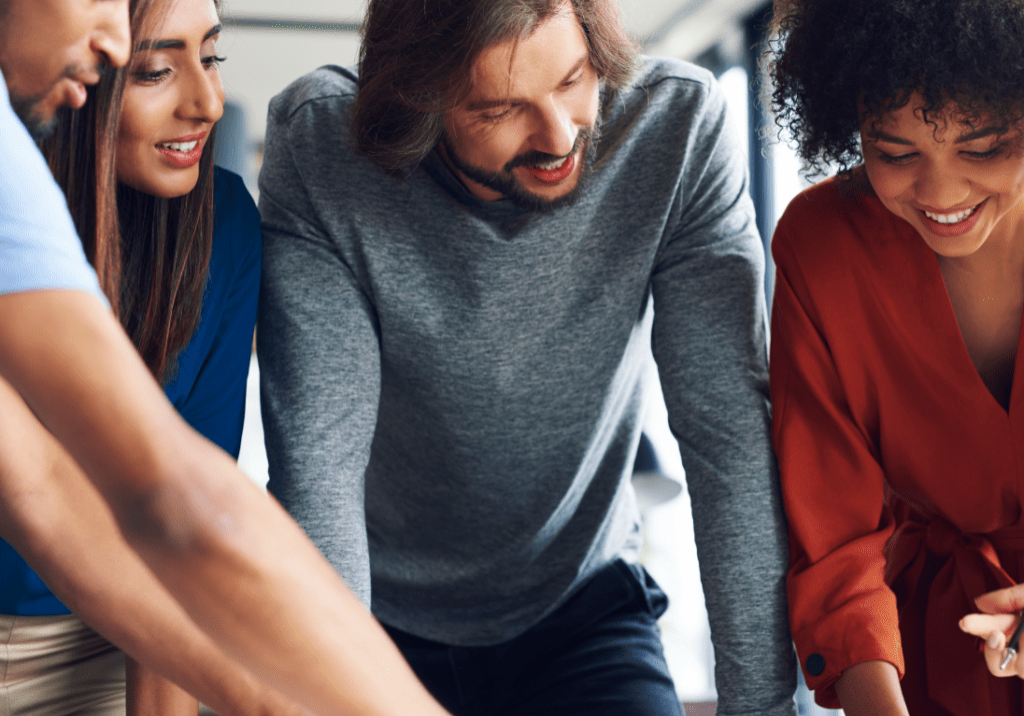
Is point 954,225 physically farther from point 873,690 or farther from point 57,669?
point 57,669

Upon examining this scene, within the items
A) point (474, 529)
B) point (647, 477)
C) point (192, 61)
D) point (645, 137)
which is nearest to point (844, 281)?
point (645, 137)

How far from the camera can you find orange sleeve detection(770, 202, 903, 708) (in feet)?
3.14

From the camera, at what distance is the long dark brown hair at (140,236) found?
88cm

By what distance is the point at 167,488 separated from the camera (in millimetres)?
446

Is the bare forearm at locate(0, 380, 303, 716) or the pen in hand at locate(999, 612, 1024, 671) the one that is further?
the pen in hand at locate(999, 612, 1024, 671)

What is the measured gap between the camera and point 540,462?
46.8 inches

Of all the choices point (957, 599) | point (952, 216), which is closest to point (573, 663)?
point (957, 599)

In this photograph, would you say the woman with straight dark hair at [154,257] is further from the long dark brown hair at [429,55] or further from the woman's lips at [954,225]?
the woman's lips at [954,225]

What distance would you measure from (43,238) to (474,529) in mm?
841

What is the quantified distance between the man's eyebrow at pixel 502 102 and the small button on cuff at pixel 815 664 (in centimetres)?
69

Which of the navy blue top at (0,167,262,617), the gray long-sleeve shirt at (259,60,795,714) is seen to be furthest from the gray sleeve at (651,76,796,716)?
the navy blue top at (0,167,262,617)

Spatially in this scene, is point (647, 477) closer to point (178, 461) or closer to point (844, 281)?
point (844, 281)

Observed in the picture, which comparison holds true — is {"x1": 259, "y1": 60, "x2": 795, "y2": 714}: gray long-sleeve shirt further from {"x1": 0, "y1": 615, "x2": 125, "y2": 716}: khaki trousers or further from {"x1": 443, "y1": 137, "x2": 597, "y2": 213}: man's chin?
{"x1": 0, "y1": 615, "x2": 125, "y2": 716}: khaki trousers

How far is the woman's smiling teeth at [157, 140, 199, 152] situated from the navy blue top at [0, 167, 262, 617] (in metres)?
0.08
